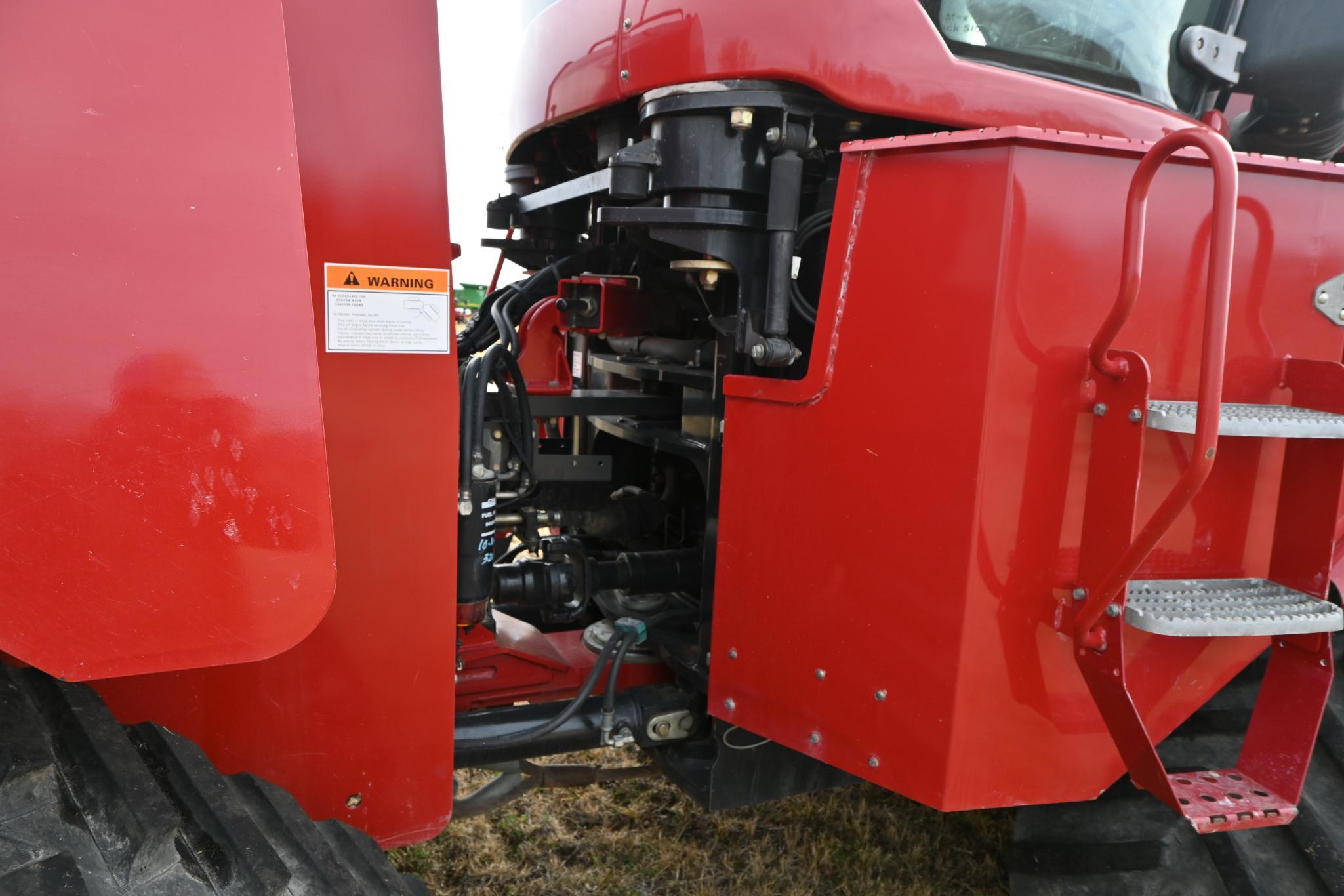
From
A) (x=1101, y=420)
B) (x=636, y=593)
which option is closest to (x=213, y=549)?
(x=1101, y=420)

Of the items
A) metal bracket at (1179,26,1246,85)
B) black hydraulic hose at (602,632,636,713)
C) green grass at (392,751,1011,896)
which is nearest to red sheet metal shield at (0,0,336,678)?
black hydraulic hose at (602,632,636,713)

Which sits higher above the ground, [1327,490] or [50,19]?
[50,19]

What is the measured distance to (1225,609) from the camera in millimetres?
1316

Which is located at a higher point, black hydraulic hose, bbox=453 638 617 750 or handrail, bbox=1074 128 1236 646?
handrail, bbox=1074 128 1236 646

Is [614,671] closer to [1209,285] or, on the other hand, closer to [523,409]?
[523,409]

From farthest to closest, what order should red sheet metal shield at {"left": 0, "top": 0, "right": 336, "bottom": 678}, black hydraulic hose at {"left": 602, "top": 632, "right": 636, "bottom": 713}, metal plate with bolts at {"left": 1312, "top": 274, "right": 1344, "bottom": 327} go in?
black hydraulic hose at {"left": 602, "top": 632, "right": 636, "bottom": 713} → metal plate with bolts at {"left": 1312, "top": 274, "right": 1344, "bottom": 327} → red sheet metal shield at {"left": 0, "top": 0, "right": 336, "bottom": 678}

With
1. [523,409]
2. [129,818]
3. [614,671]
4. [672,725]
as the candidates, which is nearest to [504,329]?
[523,409]

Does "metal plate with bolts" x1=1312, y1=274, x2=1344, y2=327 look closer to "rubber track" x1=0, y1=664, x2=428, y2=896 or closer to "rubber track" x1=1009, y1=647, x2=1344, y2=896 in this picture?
"rubber track" x1=1009, y1=647, x2=1344, y2=896

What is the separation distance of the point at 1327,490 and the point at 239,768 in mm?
1579

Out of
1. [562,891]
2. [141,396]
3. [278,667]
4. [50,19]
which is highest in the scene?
[50,19]

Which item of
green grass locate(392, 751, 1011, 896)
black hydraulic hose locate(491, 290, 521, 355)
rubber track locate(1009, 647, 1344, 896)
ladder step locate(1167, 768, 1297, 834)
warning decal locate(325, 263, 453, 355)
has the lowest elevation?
green grass locate(392, 751, 1011, 896)

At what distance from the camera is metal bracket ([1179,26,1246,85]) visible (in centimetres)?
163

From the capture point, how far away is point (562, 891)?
212 centimetres

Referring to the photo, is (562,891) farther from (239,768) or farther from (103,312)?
(103,312)
